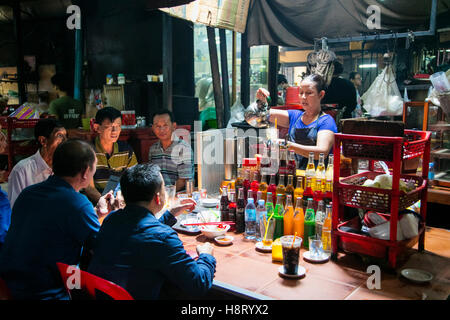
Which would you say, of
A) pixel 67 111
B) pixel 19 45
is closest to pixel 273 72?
pixel 67 111

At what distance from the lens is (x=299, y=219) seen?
2.35m

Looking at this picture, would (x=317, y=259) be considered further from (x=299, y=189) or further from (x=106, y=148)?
(x=106, y=148)

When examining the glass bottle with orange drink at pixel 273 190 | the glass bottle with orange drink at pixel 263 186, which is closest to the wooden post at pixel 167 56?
the glass bottle with orange drink at pixel 263 186

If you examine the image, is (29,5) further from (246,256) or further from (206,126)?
(246,256)

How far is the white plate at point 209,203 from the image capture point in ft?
9.97

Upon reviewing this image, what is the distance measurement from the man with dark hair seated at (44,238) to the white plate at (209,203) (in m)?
1.10

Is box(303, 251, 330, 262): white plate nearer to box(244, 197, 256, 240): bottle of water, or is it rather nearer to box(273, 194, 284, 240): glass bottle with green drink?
box(273, 194, 284, 240): glass bottle with green drink

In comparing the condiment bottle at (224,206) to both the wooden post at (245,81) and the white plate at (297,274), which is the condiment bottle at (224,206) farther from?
the wooden post at (245,81)

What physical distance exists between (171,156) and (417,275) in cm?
267

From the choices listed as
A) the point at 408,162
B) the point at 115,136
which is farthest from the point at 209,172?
the point at 408,162

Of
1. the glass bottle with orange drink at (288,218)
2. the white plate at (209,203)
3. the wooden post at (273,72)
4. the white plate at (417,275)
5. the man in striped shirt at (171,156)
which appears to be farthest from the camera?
the wooden post at (273,72)

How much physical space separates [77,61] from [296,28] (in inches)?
195

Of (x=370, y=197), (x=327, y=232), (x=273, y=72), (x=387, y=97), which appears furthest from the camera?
(x=273, y=72)

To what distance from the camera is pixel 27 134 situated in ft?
19.9
